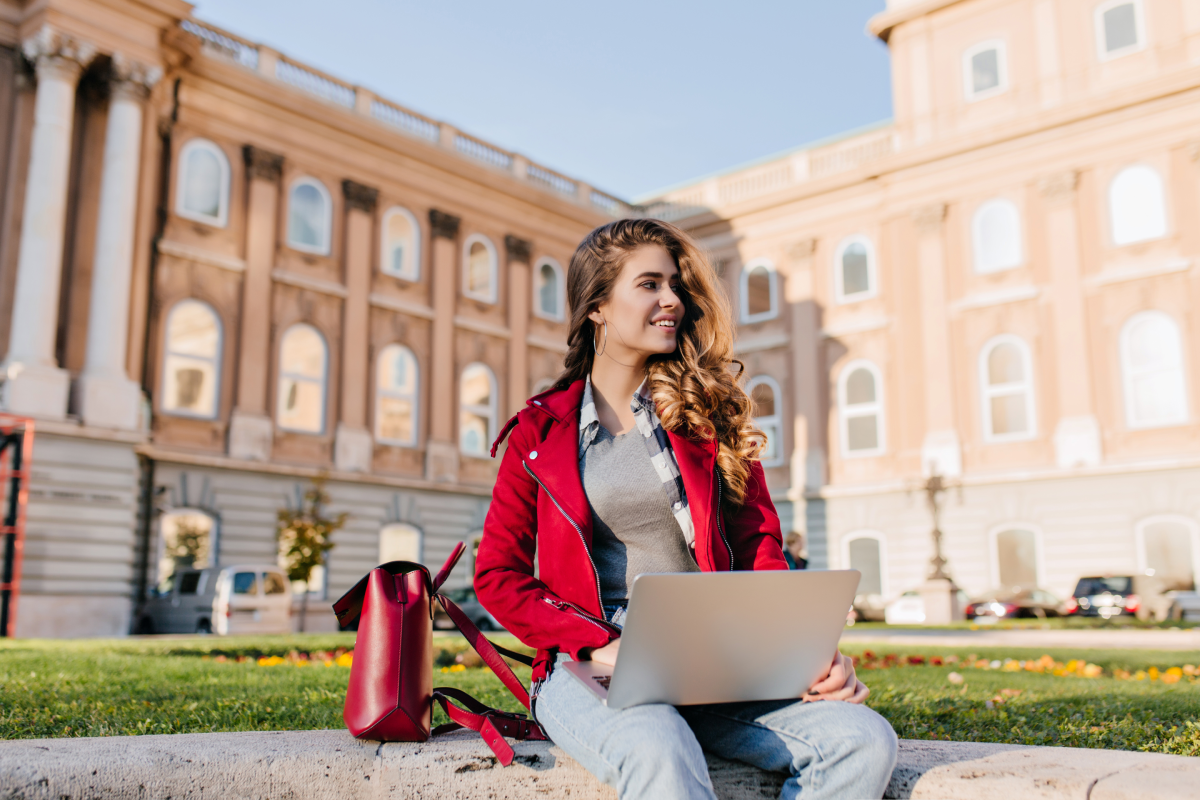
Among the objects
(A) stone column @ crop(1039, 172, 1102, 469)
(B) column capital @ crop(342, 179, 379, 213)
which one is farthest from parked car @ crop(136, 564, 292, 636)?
(A) stone column @ crop(1039, 172, 1102, 469)

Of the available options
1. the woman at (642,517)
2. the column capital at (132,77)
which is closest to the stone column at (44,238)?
the column capital at (132,77)

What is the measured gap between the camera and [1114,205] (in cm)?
2412

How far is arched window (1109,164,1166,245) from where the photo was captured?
77.4 ft

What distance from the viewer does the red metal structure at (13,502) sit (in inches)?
651

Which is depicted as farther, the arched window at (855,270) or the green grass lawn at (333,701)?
the arched window at (855,270)

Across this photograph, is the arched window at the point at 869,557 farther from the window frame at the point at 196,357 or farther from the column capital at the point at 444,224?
the window frame at the point at 196,357

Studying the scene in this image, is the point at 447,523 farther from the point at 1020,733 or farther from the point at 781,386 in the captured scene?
the point at 1020,733

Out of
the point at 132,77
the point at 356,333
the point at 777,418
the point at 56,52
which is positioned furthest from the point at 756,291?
the point at 56,52

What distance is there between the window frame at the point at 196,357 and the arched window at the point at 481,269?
7.49 m

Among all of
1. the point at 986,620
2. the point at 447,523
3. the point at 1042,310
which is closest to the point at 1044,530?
the point at 986,620

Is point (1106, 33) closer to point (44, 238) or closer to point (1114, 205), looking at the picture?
point (1114, 205)

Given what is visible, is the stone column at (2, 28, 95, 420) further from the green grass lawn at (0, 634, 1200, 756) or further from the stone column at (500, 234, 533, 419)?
the stone column at (500, 234, 533, 419)

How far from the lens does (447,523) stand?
2538cm

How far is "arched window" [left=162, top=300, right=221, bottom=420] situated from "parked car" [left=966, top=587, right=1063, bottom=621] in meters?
17.8
